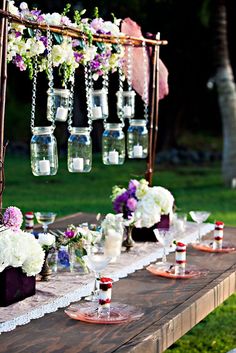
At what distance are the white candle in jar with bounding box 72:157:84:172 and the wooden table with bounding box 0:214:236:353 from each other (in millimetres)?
684

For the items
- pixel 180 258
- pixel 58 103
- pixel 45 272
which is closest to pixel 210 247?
pixel 180 258

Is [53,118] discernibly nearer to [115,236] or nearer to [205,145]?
[115,236]

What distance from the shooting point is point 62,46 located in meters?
4.55

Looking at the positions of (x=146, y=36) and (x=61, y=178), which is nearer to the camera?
(x=146, y=36)

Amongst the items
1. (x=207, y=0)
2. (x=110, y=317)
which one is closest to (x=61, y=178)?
(x=207, y=0)

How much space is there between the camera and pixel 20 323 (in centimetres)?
334

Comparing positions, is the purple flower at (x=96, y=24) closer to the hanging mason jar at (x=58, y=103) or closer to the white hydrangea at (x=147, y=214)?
the hanging mason jar at (x=58, y=103)

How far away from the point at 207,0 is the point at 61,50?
12.9 metres

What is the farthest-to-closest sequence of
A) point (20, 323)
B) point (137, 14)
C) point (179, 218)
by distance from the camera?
1. point (137, 14)
2. point (179, 218)
3. point (20, 323)

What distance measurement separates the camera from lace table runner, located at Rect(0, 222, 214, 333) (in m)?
3.42

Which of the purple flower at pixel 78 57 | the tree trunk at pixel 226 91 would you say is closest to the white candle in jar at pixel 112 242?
the purple flower at pixel 78 57

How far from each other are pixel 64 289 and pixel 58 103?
1064mm

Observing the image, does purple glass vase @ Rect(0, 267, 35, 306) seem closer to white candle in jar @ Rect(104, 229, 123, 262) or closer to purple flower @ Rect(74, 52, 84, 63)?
white candle in jar @ Rect(104, 229, 123, 262)

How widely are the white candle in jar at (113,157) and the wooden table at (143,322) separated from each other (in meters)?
0.78
